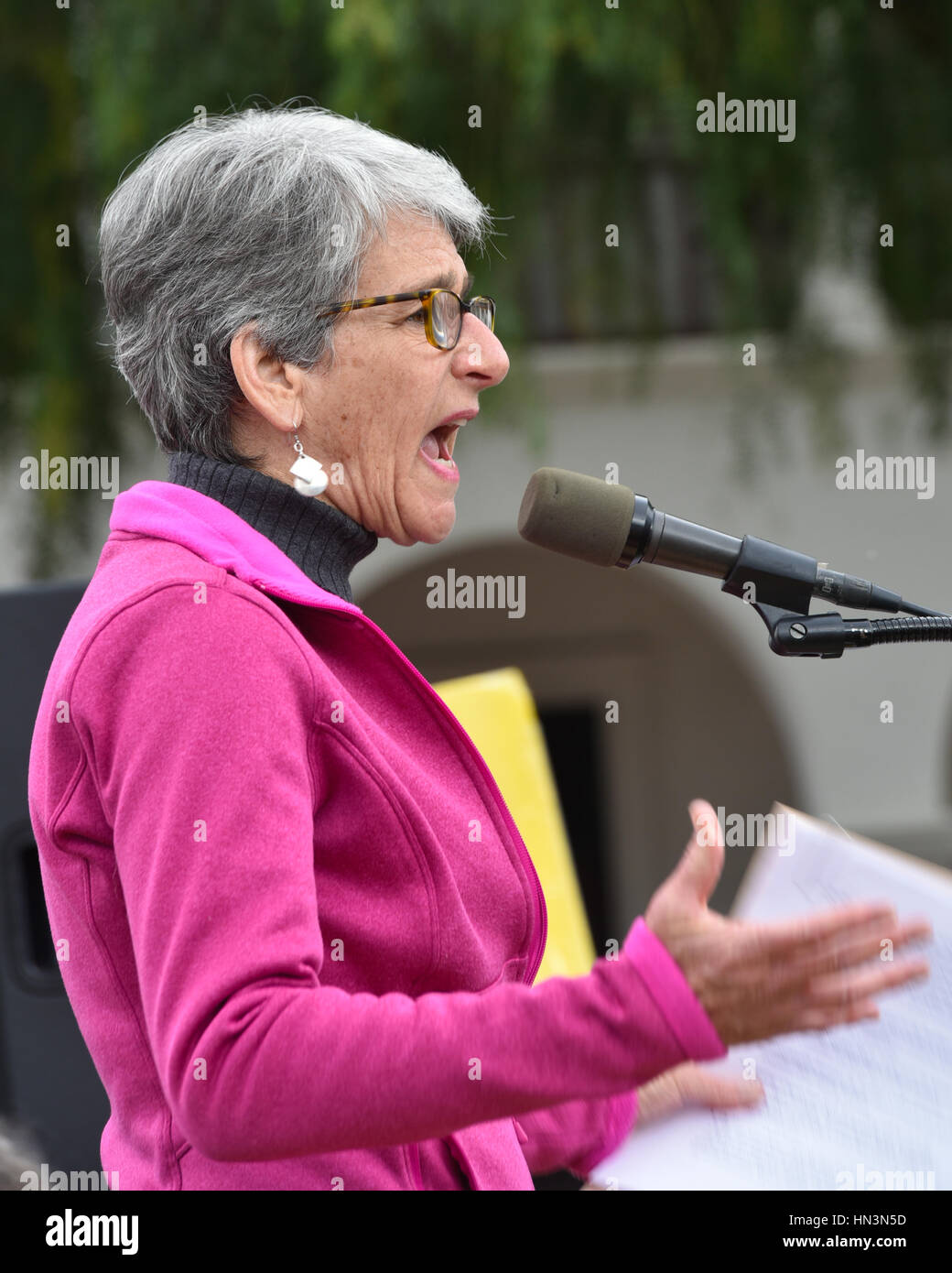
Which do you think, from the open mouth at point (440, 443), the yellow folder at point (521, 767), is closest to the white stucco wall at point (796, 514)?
the yellow folder at point (521, 767)

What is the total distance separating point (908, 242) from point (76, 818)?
11.8 ft

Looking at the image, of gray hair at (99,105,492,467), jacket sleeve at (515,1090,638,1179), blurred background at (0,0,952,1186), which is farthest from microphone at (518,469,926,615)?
blurred background at (0,0,952,1186)

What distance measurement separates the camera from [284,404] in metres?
1.32

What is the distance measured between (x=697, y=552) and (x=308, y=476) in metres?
0.35

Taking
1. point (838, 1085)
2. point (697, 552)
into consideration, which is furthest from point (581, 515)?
point (838, 1085)

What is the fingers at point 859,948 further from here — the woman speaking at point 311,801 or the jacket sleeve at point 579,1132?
the jacket sleeve at point 579,1132

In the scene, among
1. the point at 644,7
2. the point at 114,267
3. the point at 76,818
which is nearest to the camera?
the point at 76,818

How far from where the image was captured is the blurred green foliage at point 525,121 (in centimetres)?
368

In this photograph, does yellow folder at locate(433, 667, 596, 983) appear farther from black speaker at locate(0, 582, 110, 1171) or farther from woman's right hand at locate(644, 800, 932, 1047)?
woman's right hand at locate(644, 800, 932, 1047)

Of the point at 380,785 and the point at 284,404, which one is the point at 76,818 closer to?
the point at 380,785

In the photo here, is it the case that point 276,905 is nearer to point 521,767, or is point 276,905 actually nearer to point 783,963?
point 783,963

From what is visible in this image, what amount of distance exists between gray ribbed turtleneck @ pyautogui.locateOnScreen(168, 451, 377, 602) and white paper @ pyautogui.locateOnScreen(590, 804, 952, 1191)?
0.47 m

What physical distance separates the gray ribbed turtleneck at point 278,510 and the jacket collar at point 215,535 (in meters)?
0.03
